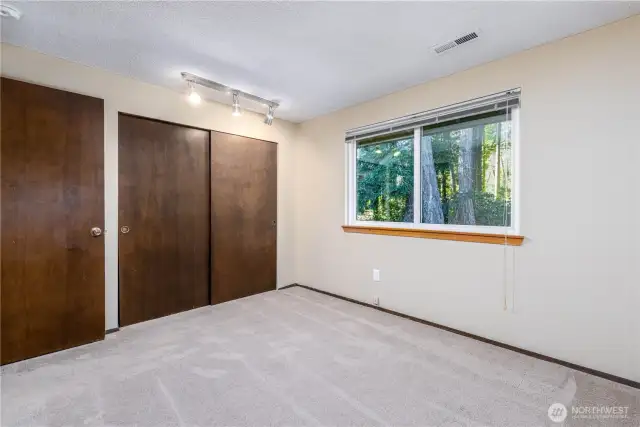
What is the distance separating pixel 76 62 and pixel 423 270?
354cm

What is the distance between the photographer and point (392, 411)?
1652 mm

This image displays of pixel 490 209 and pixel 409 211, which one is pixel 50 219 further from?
pixel 490 209

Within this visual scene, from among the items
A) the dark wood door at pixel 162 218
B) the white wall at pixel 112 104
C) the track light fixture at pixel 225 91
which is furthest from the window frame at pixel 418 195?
the dark wood door at pixel 162 218

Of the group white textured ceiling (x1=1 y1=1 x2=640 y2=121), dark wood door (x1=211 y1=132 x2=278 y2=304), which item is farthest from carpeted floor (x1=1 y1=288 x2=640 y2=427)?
white textured ceiling (x1=1 y1=1 x2=640 y2=121)

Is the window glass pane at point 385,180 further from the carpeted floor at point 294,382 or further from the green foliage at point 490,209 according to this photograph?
the carpeted floor at point 294,382

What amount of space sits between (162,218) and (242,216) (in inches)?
35.6

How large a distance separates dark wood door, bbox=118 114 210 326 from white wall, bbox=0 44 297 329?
0.08 m

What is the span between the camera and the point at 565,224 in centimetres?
212

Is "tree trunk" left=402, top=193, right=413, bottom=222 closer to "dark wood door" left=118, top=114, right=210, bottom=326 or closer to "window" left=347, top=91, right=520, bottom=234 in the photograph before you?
"window" left=347, top=91, right=520, bottom=234

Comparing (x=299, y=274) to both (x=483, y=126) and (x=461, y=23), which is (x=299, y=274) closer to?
(x=483, y=126)

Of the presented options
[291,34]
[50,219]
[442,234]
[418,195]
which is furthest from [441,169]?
[50,219]

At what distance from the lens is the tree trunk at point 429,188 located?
2.94 meters

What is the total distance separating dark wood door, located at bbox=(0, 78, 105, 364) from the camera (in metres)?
2.11

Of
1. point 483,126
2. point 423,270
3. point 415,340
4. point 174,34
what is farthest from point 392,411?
point 174,34
